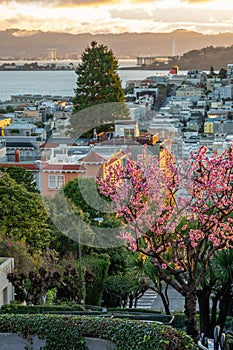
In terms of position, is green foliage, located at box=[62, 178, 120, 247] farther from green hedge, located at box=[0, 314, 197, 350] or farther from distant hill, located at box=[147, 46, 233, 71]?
distant hill, located at box=[147, 46, 233, 71]

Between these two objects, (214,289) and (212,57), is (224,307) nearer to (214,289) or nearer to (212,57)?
(214,289)

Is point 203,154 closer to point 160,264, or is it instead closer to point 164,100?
point 160,264

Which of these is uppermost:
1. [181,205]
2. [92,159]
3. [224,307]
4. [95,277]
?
[181,205]

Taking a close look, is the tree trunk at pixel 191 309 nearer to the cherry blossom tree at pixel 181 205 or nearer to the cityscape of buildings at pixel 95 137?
the cherry blossom tree at pixel 181 205

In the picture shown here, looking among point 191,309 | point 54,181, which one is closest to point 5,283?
point 191,309

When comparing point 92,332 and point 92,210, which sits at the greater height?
point 92,332

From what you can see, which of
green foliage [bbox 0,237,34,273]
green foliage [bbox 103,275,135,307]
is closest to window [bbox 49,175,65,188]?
green foliage [bbox 103,275,135,307]

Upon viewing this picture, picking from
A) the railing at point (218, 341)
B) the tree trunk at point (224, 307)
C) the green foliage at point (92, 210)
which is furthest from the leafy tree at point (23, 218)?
the railing at point (218, 341)

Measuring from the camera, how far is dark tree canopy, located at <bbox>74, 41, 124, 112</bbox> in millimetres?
36094

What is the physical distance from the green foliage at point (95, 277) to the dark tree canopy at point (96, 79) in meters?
19.2

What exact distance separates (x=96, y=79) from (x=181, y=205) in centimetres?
2604

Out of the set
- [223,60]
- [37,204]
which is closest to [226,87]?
[223,60]

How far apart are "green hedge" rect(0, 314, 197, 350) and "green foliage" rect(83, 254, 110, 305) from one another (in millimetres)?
6875

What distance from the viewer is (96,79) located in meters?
36.2
